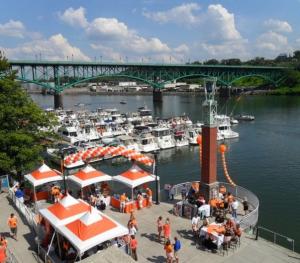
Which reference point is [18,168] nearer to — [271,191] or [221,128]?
[271,191]

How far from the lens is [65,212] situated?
1434 centimetres

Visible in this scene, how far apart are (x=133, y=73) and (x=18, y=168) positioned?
10548 centimetres

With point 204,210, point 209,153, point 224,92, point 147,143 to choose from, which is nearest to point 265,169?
point 147,143

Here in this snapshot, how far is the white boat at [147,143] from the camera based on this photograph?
45.1 m

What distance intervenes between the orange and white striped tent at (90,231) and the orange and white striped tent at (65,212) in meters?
0.69

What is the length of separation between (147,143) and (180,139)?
5859mm

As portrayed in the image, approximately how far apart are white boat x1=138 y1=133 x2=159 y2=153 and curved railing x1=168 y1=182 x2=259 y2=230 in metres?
23.6

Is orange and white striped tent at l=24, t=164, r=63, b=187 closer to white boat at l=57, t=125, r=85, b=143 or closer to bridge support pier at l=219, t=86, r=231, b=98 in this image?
white boat at l=57, t=125, r=85, b=143

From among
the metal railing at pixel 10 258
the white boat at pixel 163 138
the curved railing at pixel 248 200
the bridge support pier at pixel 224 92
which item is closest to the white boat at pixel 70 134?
the white boat at pixel 163 138

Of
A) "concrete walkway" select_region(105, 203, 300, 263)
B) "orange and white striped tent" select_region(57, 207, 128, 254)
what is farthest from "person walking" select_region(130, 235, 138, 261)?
"orange and white striped tent" select_region(57, 207, 128, 254)

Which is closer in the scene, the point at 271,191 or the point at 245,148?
the point at 271,191

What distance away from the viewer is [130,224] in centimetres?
1514

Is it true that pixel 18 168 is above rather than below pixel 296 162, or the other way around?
above

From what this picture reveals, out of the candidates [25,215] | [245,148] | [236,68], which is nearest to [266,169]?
[245,148]
